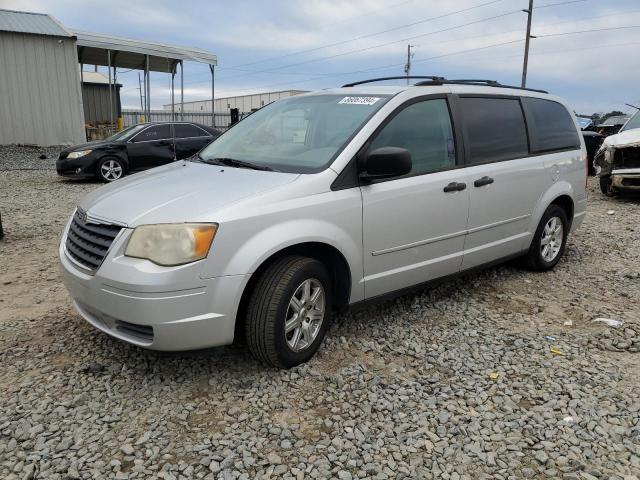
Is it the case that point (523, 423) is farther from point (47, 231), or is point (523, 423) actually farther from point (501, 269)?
point (47, 231)

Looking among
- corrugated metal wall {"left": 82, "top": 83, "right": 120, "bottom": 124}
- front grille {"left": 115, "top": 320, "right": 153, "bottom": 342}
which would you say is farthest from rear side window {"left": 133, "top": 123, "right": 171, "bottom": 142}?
corrugated metal wall {"left": 82, "top": 83, "right": 120, "bottom": 124}

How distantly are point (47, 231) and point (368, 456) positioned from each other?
5745 mm

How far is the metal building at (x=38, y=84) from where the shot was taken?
15.9 meters

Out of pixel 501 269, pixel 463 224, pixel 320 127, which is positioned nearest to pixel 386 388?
pixel 463 224

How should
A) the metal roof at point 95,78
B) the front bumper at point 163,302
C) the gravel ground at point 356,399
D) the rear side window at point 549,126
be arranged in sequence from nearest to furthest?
the gravel ground at point 356,399, the front bumper at point 163,302, the rear side window at point 549,126, the metal roof at point 95,78

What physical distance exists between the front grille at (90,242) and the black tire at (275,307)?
845mm

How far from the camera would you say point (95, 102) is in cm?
2670

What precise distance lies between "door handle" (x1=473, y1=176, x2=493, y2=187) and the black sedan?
791 cm

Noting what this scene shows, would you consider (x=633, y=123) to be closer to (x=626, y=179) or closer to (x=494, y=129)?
(x=626, y=179)

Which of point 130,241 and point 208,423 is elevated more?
point 130,241

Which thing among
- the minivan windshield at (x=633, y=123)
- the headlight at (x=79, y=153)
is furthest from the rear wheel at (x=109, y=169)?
the minivan windshield at (x=633, y=123)

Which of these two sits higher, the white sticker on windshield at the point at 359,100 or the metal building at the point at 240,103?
the metal building at the point at 240,103

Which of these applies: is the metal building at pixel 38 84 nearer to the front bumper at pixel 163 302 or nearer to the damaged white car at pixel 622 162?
the damaged white car at pixel 622 162

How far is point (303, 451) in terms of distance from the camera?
2455 mm
